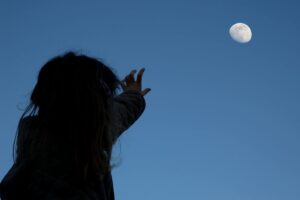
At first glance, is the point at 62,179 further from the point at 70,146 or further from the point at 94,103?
the point at 94,103

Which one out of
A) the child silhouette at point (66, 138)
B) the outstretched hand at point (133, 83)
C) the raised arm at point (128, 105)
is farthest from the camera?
the outstretched hand at point (133, 83)

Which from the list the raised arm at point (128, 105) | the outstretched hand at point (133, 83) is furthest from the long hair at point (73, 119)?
the outstretched hand at point (133, 83)

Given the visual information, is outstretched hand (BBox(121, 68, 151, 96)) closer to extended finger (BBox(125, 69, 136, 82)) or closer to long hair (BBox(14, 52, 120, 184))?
extended finger (BBox(125, 69, 136, 82))

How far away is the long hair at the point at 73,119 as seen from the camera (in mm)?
1863

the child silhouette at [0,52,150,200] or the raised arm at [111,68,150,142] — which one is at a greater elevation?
the raised arm at [111,68,150,142]

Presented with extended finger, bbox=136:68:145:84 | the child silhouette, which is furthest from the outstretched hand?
→ the child silhouette

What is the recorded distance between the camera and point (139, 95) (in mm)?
2701

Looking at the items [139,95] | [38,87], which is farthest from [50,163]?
[139,95]

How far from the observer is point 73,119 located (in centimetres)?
195

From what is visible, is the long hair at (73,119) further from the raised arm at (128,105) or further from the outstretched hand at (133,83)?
the outstretched hand at (133,83)

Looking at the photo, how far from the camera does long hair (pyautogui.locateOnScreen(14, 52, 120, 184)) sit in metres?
1.86

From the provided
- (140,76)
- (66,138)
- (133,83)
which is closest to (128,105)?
(133,83)

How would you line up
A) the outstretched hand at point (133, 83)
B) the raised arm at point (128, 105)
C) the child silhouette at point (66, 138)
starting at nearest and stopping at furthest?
the child silhouette at point (66, 138)
the raised arm at point (128, 105)
the outstretched hand at point (133, 83)

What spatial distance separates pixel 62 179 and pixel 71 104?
0.36m
